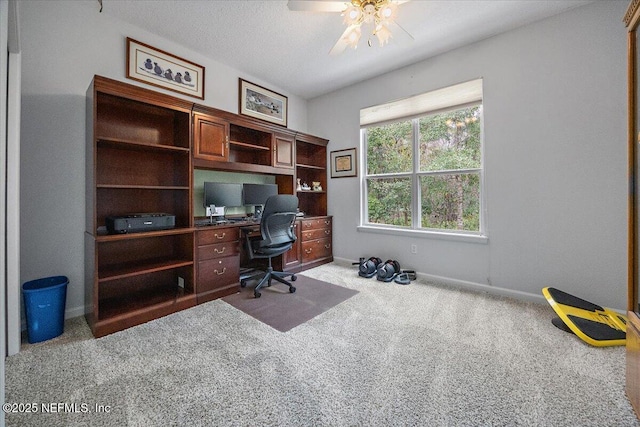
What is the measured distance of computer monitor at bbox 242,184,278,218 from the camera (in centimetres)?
357

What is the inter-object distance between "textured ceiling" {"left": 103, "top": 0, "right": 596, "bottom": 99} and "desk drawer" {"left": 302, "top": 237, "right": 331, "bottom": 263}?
8.18 ft

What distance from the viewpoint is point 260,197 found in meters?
3.70

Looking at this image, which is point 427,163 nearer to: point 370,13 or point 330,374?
point 370,13

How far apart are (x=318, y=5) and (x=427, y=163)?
7.45 feet

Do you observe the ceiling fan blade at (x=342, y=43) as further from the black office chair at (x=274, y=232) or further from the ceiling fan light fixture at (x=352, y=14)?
the black office chair at (x=274, y=232)

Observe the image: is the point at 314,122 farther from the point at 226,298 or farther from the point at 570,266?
the point at 570,266

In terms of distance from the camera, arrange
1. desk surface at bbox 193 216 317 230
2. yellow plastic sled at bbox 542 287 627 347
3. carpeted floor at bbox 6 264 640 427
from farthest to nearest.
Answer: desk surface at bbox 193 216 317 230 → yellow plastic sled at bbox 542 287 627 347 → carpeted floor at bbox 6 264 640 427

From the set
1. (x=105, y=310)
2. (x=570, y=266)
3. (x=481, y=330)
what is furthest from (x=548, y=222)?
(x=105, y=310)

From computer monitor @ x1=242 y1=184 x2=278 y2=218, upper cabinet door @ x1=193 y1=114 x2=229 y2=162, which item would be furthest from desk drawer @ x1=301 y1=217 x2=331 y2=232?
upper cabinet door @ x1=193 y1=114 x2=229 y2=162

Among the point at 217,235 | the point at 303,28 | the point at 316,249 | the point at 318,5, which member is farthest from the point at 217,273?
the point at 303,28

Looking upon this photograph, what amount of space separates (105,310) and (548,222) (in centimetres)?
422

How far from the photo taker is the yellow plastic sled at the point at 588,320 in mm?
1855

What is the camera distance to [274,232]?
9.76 ft

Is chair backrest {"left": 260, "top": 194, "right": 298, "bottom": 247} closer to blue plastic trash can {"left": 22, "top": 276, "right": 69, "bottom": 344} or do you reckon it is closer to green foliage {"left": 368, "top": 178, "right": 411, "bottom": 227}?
green foliage {"left": 368, "top": 178, "right": 411, "bottom": 227}
